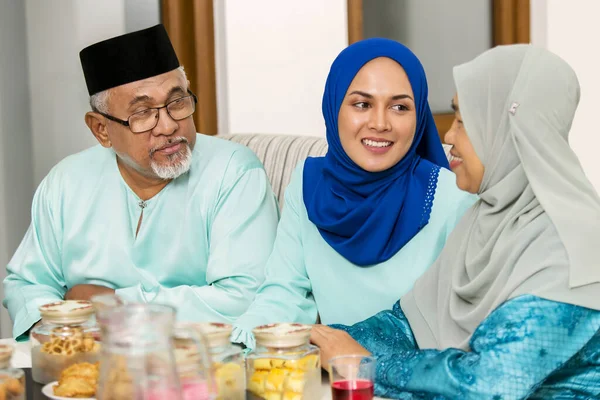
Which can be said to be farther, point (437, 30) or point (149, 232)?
point (437, 30)

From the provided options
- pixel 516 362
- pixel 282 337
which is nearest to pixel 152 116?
pixel 282 337

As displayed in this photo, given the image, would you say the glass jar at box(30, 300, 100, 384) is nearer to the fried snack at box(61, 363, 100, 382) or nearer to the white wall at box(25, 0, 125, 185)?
the fried snack at box(61, 363, 100, 382)

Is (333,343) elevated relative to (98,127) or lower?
lower

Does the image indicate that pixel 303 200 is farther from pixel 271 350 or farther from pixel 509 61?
pixel 271 350

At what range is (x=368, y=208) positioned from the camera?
2.05 m

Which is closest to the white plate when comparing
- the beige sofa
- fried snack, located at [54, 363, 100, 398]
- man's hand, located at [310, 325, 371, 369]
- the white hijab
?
fried snack, located at [54, 363, 100, 398]

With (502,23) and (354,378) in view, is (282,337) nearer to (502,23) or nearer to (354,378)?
(354,378)

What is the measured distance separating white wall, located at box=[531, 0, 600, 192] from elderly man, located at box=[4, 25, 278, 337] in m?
1.53

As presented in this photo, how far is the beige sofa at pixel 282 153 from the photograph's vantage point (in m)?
2.72

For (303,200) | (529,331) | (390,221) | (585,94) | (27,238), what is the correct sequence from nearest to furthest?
(529,331) < (390,221) < (303,200) < (27,238) < (585,94)

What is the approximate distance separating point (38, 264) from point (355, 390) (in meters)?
1.45

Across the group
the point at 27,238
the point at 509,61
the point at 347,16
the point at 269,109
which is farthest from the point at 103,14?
the point at 509,61

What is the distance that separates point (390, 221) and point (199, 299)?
0.54 meters

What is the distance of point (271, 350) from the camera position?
3.94 ft
